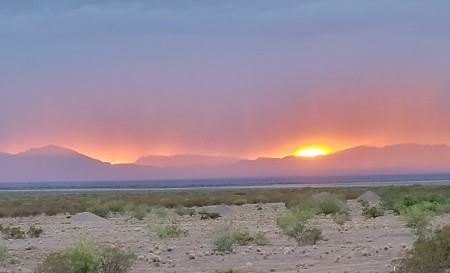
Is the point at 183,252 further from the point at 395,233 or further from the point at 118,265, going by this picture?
the point at 395,233

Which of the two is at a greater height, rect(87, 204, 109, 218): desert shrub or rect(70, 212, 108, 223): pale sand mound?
rect(87, 204, 109, 218): desert shrub

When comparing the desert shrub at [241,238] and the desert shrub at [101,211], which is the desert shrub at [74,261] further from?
the desert shrub at [101,211]

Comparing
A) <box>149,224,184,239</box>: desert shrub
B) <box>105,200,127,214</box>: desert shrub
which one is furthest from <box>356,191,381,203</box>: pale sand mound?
<box>149,224,184,239</box>: desert shrub

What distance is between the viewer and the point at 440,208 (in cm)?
4288

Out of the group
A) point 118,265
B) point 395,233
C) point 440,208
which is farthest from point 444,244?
point 440,208

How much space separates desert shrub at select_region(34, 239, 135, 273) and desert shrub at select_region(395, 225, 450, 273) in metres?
6.60

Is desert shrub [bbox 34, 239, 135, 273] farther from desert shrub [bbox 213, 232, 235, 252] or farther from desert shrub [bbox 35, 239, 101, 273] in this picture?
desert shrub [bbox 213, 232, 235, 252]

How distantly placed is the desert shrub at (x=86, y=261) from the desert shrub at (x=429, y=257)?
6.60 meters

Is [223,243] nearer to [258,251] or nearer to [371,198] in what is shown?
[258,251]

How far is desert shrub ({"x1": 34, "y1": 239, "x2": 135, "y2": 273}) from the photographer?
16.4 m

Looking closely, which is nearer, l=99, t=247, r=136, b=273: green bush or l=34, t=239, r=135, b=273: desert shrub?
l=34, t=239, r=135, b=273: desert shrub

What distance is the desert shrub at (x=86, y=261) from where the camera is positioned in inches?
645

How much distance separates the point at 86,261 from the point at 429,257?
780cm

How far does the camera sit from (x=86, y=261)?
16.8 metres
